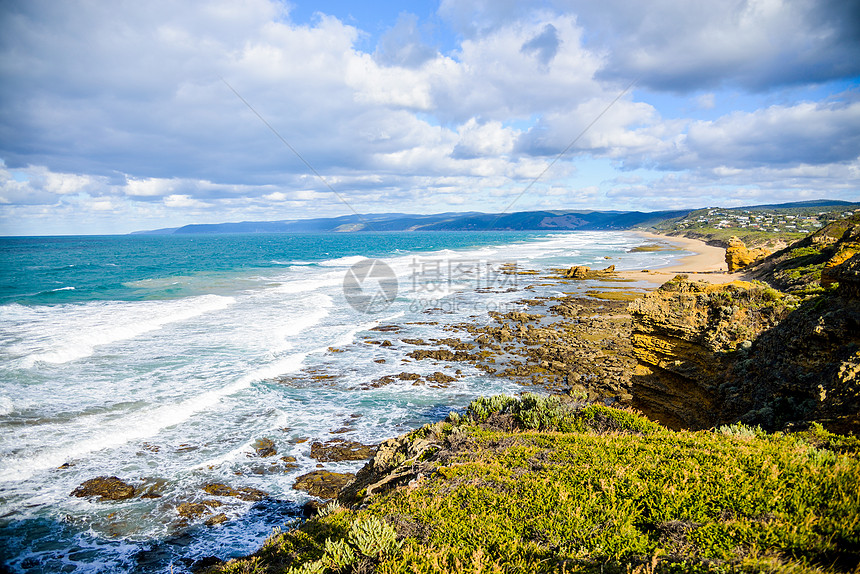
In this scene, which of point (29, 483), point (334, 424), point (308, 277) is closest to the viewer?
point (29, 483)

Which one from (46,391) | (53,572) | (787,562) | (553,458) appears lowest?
(53,572)

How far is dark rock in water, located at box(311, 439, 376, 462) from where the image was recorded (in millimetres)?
11531

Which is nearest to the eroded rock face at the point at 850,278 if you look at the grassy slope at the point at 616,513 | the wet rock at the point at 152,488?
the grassy slope at the point at 616,513

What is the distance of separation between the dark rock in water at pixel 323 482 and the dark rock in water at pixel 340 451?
71cm

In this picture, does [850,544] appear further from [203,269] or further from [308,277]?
[203,269]

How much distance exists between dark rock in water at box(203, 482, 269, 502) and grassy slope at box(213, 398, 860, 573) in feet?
14.0

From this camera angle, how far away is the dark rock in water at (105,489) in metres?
9.81

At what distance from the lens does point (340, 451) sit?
11.8 meters

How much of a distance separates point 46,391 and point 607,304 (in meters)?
30.8

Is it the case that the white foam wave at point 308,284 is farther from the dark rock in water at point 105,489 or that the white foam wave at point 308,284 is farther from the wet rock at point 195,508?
the wet rock at point 195,508

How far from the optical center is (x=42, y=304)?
31250 mm

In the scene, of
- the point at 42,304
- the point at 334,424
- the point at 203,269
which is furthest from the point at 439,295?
the point at 203,269

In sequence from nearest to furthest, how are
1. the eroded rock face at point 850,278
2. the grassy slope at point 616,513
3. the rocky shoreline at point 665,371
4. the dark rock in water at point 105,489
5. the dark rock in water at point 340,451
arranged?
the grassy slope at point 616,513 → the rocky shoreline at point 665,371 → the eroded rock face at point 850,278 → the dark rock in water at point 105,489 → the dark rock in water at point 340,451

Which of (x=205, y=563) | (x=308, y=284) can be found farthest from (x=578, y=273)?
(x=205, y=563)
